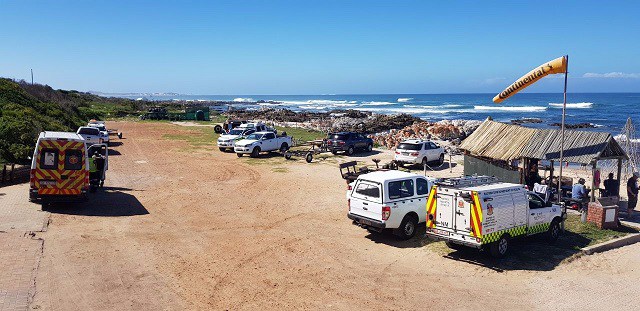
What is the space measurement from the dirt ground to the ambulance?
2.03 ft

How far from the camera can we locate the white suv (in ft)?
90.3

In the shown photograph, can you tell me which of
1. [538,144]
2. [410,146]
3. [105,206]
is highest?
[538,144]

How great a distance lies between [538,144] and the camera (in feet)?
61.0

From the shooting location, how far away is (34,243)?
1266 cm

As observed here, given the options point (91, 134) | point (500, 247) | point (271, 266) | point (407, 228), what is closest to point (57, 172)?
point (271, 266)

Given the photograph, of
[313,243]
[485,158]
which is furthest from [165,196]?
[485,158]

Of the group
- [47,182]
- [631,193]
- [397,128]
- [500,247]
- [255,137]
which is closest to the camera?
[500,247]

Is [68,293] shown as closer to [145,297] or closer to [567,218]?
[145,297]

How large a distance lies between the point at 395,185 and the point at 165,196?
31.4 ft

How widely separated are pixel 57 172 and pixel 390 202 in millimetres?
10265

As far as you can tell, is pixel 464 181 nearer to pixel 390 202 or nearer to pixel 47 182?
pixel 390 202

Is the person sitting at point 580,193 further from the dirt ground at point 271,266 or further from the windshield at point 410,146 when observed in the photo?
the windshield at point 410,146

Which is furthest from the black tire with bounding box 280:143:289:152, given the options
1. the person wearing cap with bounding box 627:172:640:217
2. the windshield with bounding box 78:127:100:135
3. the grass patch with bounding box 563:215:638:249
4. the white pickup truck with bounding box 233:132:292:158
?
the person wearing cap with bounding box 627:172:640:217

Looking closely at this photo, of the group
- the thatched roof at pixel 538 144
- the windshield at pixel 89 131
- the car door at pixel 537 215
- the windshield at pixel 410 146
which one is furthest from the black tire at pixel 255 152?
the car door at pixel 537 215
